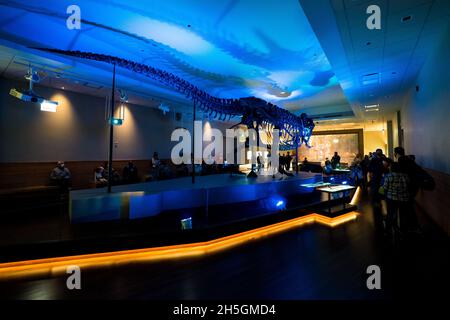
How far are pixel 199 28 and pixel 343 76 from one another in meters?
4.14

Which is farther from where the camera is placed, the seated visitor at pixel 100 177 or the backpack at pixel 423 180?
the seated visitor at pixel 100 177

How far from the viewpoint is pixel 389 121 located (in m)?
13.0

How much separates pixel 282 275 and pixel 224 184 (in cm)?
295

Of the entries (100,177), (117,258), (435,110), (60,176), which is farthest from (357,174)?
(60,176)

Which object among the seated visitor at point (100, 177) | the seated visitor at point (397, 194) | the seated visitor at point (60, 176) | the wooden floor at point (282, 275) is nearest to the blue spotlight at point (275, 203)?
the wooden floor at point (282, 275)

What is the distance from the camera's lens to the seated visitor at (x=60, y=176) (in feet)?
24.3

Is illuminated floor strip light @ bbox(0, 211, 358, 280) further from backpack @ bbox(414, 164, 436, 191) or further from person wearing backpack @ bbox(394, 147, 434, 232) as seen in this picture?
backpack @ bbox(414, 164, 436, 191)

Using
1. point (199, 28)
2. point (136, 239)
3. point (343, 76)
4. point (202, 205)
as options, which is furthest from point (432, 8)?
point (136, 239)

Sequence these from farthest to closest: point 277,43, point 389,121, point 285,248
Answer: point 389,121 → point 277,43 → point 285,248

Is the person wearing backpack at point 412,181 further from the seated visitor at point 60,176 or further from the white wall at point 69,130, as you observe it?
the white wall at point 69,130

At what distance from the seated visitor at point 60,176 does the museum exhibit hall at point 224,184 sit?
0.20 ft

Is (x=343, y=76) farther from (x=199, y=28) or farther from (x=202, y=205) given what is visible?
(x=202, y=205)

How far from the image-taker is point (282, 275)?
8.61 ft
